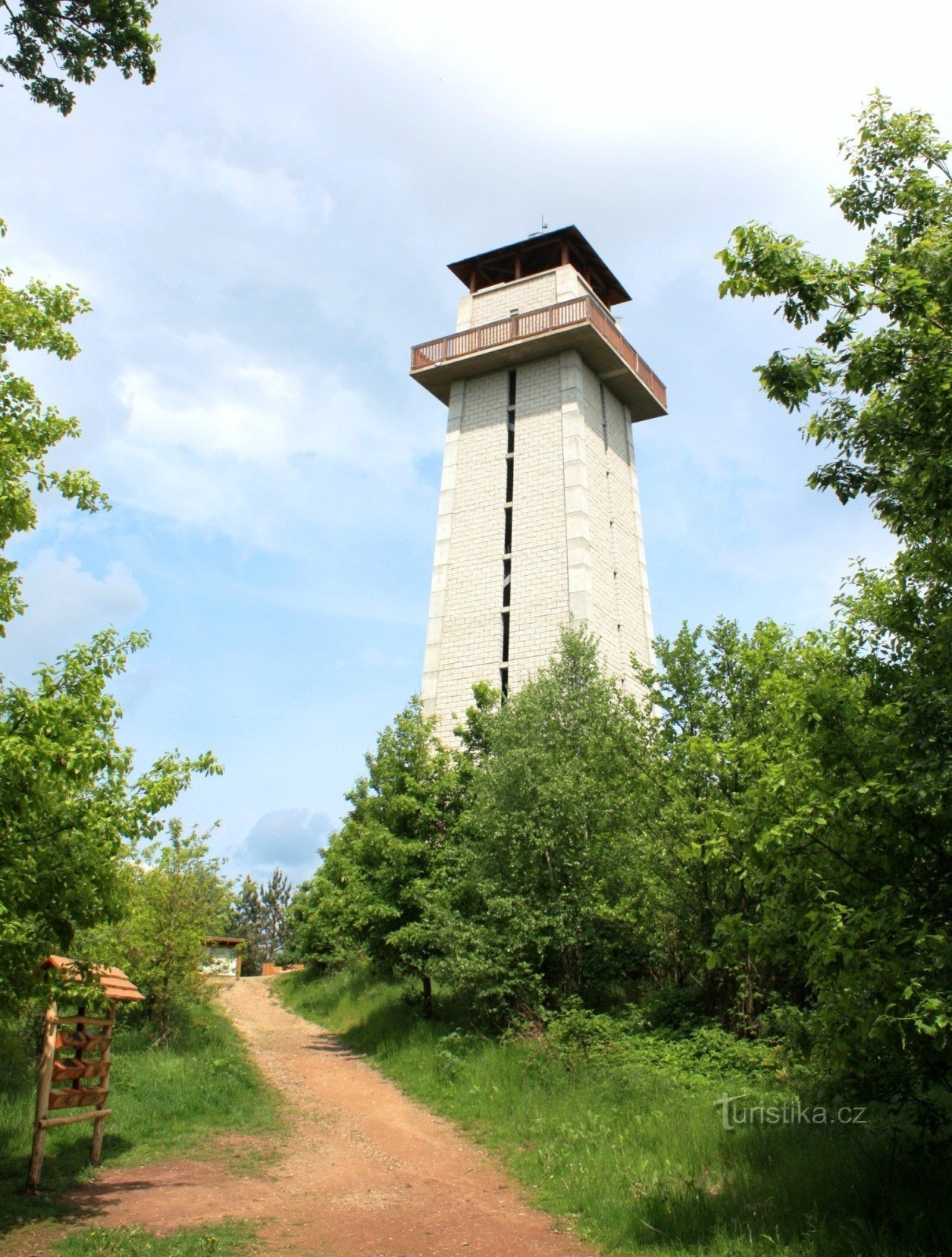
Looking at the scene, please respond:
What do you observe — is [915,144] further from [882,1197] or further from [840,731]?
[882,1197]

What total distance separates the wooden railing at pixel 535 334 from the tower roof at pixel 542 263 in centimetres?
341

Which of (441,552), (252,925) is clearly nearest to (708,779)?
(441,552)

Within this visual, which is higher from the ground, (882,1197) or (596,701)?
(596,701)

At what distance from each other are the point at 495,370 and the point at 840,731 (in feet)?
89.6

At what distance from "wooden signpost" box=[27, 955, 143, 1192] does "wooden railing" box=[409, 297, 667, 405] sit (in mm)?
24849

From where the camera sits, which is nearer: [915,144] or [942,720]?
[942,720]

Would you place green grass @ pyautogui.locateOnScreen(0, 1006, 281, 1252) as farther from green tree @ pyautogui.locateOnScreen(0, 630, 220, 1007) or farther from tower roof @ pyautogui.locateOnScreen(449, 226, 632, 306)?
tower roof @ pyautogui.locateOnScreen(449, 226, 632, 306)

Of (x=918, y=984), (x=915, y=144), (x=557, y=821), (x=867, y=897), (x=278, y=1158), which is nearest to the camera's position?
(x=918, y=984)

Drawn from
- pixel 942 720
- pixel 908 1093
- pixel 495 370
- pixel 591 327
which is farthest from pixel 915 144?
pixel 495 370

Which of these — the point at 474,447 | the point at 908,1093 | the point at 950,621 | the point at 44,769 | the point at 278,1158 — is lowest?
the point at 278,1158

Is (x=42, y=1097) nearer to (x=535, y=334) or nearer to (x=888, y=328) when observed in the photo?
(x=888, y=328)

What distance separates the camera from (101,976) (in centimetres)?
855

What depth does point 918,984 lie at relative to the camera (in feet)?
18.8

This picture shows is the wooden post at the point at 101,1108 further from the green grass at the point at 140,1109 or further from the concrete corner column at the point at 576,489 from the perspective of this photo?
the concrete corner column at the point at 576,489
